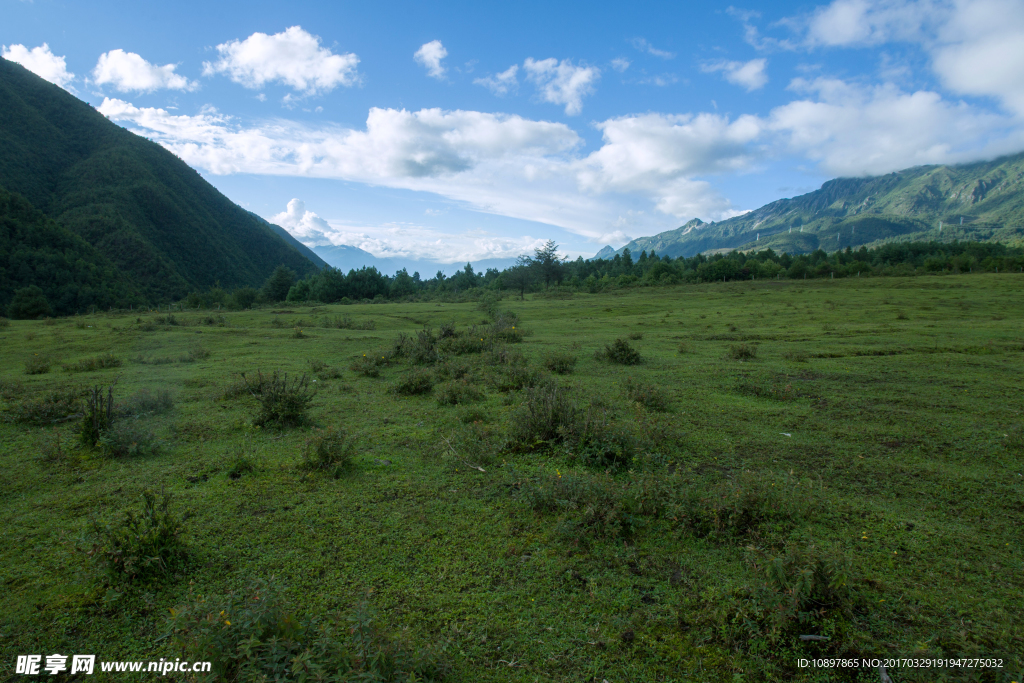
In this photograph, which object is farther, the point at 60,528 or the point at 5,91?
the point at 5,91

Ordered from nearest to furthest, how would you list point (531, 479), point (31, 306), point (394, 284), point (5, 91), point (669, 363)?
1. point (531, 479)
2. point (669, 363)
3. point (31, 306)
4. point (394, 284)
5. point (5, 91)

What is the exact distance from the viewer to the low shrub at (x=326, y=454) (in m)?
6.10

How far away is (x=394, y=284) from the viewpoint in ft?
261

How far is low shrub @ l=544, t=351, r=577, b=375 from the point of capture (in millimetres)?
12422

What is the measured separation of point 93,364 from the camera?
12914 millimetres

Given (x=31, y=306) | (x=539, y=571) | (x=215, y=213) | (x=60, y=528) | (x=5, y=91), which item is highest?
(x=5, y=91)

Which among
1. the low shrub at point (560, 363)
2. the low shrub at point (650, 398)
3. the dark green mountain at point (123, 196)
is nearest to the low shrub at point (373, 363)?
the low shrub at point (560, 363)

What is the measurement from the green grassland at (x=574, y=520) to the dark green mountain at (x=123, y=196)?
69543mm

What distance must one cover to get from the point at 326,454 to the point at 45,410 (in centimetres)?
603

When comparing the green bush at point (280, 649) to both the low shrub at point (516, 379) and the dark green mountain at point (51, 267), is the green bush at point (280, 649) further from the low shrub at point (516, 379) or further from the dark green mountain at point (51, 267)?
the dark green mountain at point (51, 267)

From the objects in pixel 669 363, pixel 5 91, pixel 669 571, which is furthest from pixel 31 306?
A: pixel 5 91

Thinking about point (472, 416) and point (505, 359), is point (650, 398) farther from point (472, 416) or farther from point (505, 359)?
point (505, 359)

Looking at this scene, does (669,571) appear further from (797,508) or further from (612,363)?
(612,363)

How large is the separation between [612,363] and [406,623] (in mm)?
11065
